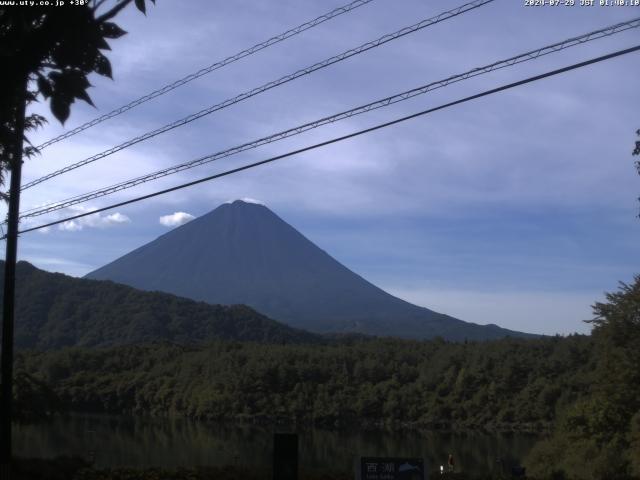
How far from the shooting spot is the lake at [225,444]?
35.8m

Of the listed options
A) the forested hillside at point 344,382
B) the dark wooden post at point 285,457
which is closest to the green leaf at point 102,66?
the dark wooden post at point 285,457

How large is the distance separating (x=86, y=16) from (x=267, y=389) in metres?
77.1

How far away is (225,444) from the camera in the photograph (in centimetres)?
4875

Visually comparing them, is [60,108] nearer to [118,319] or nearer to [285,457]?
[285,457]

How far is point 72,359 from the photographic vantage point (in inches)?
3376

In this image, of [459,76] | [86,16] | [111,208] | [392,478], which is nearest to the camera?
[86,16]

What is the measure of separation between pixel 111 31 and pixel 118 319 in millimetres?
151570

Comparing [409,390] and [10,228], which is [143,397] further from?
[10,228]

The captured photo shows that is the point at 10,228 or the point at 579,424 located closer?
the point at 10,228

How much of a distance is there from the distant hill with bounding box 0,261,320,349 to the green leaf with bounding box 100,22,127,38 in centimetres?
13743

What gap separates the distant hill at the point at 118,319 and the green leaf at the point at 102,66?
13732 centimetres

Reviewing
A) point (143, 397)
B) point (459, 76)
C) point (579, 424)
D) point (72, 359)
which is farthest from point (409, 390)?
point (459, 76)

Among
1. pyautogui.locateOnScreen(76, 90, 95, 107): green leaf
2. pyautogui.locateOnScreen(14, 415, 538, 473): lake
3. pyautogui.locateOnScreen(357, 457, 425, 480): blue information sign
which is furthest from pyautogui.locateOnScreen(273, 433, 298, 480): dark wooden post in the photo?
pyautogui.locateOnScreen(14, 415, 538, 473): lake

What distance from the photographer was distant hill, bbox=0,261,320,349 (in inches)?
5659
